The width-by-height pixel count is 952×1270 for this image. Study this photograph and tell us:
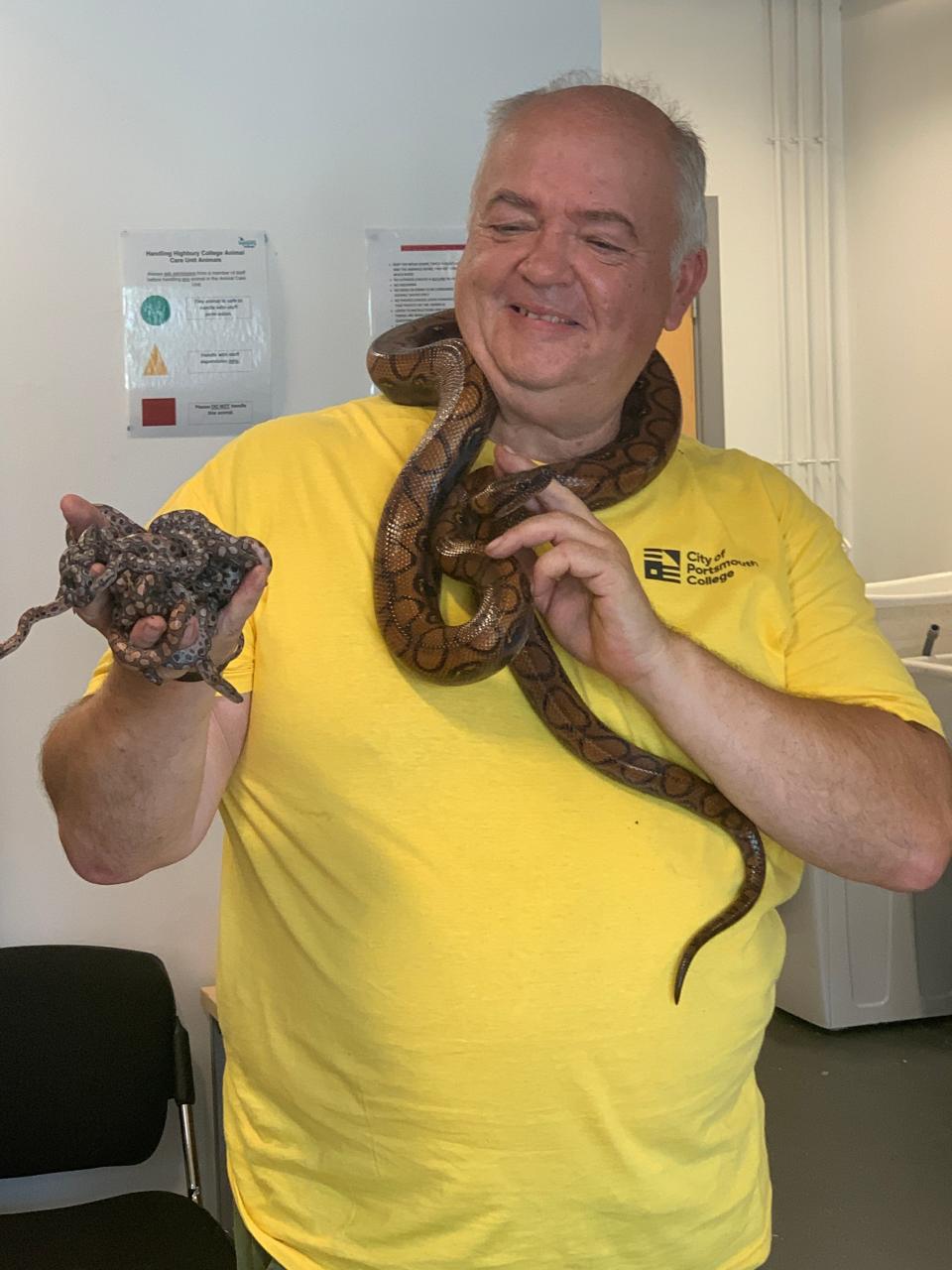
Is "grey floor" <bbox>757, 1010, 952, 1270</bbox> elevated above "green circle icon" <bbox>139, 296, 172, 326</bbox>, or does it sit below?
below

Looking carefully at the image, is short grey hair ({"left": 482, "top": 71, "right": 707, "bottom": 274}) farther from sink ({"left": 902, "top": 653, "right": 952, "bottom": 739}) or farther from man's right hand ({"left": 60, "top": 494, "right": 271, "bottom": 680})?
sink ({"left": 902, "top": 653, "right": 952, "bottom": 739})

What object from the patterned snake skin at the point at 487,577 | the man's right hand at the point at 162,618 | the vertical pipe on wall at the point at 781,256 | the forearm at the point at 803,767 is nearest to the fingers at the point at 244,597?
the man's right hand at the point at 162,618

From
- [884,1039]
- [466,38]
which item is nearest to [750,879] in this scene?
[466,38]

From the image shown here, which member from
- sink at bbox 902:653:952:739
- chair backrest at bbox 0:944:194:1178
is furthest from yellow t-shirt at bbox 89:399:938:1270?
sink at bbox 902:653:952:739

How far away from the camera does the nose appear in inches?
59.1

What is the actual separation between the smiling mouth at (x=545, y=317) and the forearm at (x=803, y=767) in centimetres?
41

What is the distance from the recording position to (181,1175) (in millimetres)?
2668

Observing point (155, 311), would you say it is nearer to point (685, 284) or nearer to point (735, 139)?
point (685, 284)

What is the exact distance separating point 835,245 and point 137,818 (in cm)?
562

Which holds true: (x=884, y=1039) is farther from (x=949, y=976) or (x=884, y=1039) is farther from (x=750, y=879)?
(x=750, y=879)

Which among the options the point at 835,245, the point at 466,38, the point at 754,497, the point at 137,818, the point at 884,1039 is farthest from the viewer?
the point at 835,245

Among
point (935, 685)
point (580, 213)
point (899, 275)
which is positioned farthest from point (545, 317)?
point (899, 275)

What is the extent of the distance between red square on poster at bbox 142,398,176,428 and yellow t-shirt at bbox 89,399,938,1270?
3.74 ft

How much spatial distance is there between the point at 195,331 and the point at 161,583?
5.55 ft
